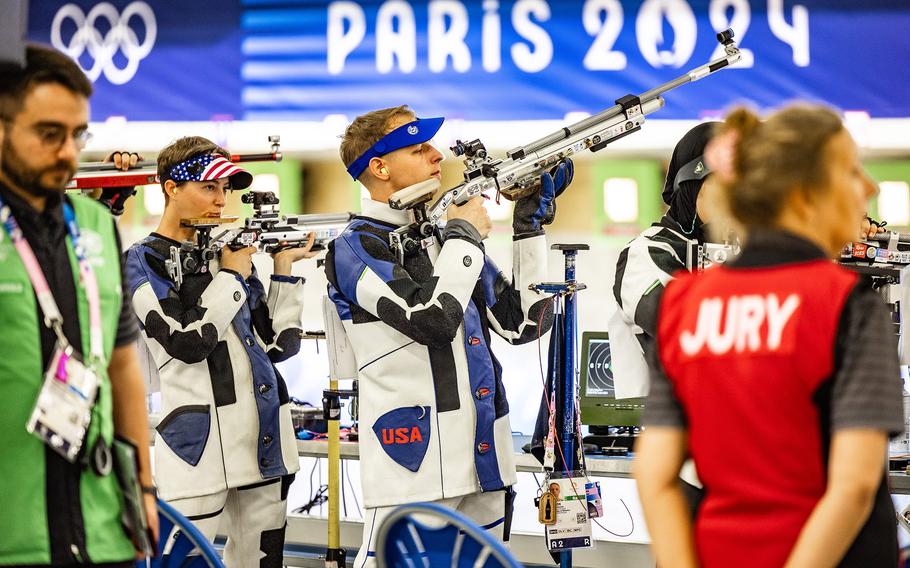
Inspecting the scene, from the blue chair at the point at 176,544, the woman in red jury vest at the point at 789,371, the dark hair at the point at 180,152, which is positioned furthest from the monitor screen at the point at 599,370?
the woman in red jury vest at the point at 789,371

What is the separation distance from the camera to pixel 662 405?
1.47 meters

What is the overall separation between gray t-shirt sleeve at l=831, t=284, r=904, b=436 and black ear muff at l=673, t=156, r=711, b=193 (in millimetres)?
1502

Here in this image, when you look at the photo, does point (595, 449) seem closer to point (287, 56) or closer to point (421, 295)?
point (421, 295)

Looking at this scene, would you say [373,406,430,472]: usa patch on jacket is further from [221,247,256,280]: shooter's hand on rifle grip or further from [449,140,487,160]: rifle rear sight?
[221,247,256,280]: shooter's hand on rifle grip

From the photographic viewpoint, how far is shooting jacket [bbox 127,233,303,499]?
10.9 ft

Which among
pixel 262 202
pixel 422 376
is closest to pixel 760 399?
pixel 422 376

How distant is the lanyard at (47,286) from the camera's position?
1.71 m

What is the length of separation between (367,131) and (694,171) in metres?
0.95

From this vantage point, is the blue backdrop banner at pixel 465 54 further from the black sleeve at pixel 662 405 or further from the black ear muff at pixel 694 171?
the black sleeve at pixel 662 405

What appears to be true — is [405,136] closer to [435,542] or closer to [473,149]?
[473,149]

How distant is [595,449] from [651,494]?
2.70 m

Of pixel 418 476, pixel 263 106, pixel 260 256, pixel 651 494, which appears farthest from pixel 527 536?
pixel 651 494

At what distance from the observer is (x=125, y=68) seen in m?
5.45

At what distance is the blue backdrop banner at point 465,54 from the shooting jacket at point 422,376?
6.97ft
